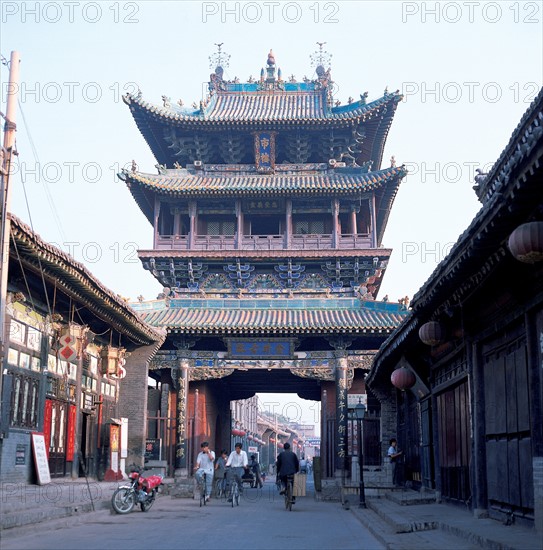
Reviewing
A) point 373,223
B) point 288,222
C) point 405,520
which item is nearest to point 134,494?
point 405,520

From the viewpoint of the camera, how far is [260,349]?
26391mm

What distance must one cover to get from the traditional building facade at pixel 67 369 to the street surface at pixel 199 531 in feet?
9.24

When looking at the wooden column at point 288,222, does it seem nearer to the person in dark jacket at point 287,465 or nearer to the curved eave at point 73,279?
the curved eave at point 73,279

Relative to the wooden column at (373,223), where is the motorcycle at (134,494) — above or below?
below

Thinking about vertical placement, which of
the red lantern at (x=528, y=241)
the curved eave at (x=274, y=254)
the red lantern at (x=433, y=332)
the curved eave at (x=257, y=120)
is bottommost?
the red lantern at (x=433, y=332)

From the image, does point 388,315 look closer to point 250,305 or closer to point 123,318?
point 250,305

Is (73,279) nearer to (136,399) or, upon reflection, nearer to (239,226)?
(136,399)

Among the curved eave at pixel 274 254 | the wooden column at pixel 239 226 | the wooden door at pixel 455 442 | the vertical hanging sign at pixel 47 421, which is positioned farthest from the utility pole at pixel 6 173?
the wooden column at pixel 239 226

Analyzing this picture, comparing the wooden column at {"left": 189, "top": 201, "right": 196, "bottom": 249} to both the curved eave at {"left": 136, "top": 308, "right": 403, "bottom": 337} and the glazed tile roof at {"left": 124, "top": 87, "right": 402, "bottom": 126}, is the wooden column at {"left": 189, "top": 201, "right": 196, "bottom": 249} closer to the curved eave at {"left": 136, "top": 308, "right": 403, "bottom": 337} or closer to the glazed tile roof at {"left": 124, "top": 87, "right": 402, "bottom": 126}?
the curved eave at {"left": 136, "top": 308, "right": 403, "bottom": 337}

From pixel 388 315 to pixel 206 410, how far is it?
730 cm

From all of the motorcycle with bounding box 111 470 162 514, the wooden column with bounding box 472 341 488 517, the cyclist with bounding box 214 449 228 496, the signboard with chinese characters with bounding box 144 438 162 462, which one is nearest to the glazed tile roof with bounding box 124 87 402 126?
the signboard with chinese characters with bounding box 144 438 162 462

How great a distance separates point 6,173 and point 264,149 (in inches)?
788

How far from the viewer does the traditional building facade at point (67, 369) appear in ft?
48.9

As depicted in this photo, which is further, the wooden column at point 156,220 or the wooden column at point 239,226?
the wooden column at point 156,220
